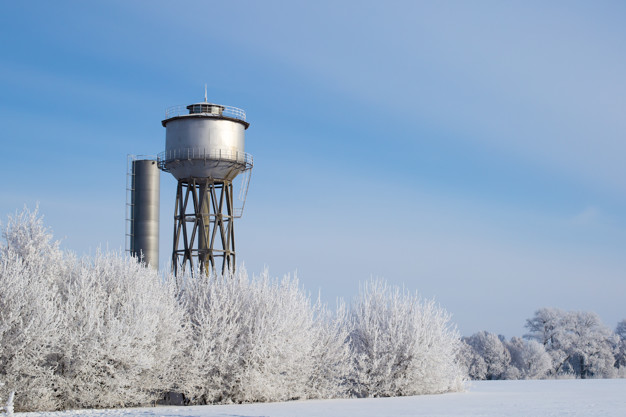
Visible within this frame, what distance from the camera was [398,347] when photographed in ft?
105

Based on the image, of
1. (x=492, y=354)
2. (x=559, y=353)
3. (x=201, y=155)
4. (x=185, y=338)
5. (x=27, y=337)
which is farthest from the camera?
(x=492, y=354)

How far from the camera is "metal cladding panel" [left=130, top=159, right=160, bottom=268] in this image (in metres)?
48.0

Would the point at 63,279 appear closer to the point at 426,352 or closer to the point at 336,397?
the point at 336,397

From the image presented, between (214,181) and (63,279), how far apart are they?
16.5m

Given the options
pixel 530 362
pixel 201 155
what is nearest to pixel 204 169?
pixel 201 155

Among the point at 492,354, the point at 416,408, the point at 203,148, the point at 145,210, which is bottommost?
the point at 416,408

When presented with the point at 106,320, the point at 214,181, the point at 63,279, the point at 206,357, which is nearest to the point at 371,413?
the point at 206,357

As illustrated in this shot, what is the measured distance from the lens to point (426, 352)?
32.2 m

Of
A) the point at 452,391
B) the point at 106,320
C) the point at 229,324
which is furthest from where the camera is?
the point at 452,391

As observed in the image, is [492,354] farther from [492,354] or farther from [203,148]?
[203,148]

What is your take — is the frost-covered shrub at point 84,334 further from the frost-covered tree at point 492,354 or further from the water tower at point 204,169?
the frost-covered tree at point 492,354

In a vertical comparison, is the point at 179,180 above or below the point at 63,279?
above

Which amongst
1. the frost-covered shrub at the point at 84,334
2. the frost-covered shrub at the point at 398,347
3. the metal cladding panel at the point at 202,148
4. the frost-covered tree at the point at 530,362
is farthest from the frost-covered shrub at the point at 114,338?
the frost-covered tree at the point at 530,362

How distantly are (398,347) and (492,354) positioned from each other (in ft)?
171
